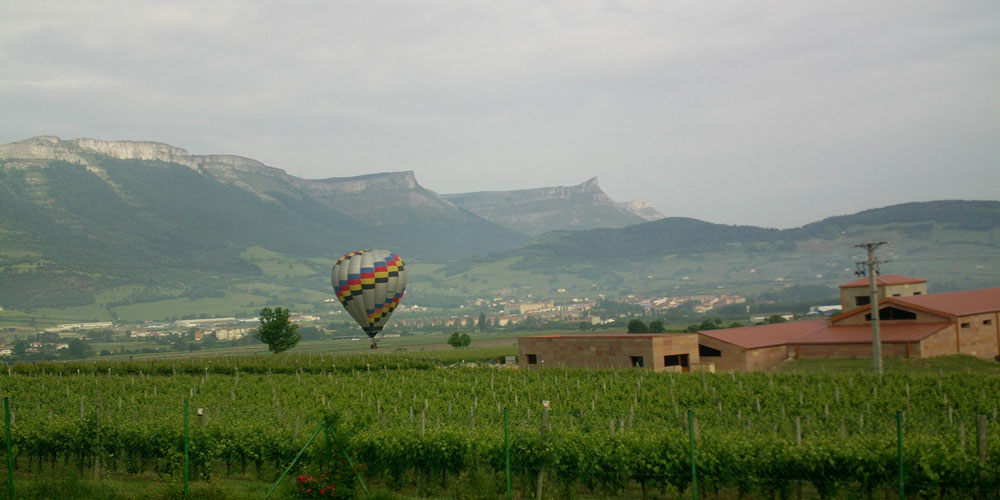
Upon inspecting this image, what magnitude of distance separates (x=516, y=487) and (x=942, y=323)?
41.9m

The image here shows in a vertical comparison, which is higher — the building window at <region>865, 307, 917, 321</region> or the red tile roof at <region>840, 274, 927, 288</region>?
the red tile roof at <region>840, 274, 927, 288</region>

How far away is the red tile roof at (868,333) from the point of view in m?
49.6

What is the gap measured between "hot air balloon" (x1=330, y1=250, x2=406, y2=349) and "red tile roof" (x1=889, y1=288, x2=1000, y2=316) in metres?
36.2

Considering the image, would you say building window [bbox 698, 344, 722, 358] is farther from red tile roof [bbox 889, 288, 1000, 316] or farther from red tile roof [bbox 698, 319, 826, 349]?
red tile roof [bbox 889, 288, 1000, 316]

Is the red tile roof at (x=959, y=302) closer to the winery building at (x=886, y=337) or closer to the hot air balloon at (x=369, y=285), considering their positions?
the winery building at (x=886, y=337)

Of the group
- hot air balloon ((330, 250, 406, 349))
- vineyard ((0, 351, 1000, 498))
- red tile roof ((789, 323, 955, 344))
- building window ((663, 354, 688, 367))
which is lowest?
building window ((663, 354, 688, 367))

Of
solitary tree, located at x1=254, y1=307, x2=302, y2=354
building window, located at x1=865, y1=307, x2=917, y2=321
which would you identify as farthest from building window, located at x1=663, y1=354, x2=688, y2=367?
solitary tree, located at x1=254, y1=307, x2=302, y2=354

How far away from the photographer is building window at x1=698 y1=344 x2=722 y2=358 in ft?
169

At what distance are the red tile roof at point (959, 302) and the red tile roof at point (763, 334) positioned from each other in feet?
21.2

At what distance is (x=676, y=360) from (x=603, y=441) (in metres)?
32.9

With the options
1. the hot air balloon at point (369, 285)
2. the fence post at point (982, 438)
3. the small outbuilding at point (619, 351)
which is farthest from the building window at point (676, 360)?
the fence post at point (982, 438)

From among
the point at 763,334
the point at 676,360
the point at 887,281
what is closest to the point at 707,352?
the point at 676,360

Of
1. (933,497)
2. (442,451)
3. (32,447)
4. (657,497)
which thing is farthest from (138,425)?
(933,497)

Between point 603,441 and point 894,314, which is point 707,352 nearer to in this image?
point 894,314
